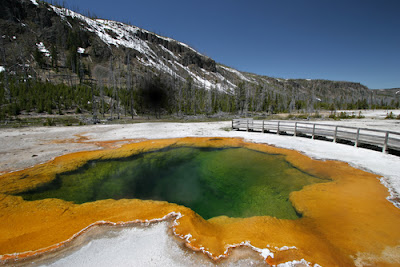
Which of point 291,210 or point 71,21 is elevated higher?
point 71,21

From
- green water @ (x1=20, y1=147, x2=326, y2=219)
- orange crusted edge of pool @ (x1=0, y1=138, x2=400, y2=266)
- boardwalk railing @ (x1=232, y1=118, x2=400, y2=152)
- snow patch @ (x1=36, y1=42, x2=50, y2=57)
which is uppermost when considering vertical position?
snow patch @ (x1=36, y1=42, x2=50, y2=57)

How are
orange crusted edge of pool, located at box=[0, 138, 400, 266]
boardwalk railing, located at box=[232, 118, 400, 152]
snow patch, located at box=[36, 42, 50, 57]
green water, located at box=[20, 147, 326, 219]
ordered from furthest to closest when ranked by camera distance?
snow patch, located at box=[36, 42, 50, 57] < boardwalk railing, located at box=[232, 118, 400, 152] < green water, located at box=[20, 147, 326, 219] < orange crusted edge of pool, located at box=[0, 138, 400, 266]

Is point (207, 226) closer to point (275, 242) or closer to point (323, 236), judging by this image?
point (275, 242)

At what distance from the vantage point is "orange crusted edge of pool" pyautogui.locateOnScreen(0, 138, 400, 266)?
3.88m

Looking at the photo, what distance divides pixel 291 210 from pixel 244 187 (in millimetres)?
2281

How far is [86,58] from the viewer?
216ft

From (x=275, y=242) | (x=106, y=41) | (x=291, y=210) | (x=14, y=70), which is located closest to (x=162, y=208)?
(x=275, y=242)

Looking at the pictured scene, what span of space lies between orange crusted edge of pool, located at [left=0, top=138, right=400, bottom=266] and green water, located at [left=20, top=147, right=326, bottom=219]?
664mm

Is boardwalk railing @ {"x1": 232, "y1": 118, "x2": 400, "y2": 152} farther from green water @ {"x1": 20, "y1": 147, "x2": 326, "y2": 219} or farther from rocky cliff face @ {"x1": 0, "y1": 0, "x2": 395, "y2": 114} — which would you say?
rocky cliff face @ {"x1": 0, "y1": 0, "x2": 395, "y2": 114}

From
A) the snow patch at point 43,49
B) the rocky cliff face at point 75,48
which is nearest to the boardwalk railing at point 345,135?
the rocky cliff face at point 75,48

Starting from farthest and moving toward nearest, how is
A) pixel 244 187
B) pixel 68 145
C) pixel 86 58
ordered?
pixel 86 58 < pixel 68 145 < pixel 244 187

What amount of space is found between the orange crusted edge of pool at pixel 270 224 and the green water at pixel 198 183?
2.18 ft

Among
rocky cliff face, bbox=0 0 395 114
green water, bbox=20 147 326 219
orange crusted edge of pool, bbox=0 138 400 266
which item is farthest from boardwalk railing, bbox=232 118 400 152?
rocky cliff face, bbox=0 0 395 114

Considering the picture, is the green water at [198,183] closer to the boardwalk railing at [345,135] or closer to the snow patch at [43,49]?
the boardwalk railing at [345,135]
